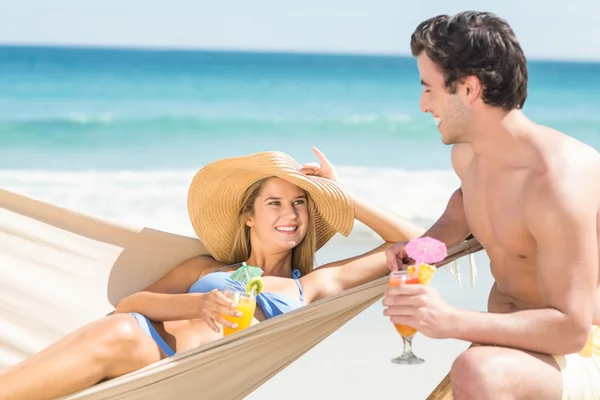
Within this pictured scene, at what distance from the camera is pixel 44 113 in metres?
15.0

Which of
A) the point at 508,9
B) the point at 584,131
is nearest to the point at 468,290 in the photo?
the point at 584,131

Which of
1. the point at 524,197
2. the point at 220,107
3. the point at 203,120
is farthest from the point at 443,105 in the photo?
the point at 220,107

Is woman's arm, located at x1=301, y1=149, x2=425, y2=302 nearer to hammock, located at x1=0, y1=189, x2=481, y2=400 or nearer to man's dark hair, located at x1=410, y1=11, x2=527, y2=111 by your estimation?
hammock, located at x1=0, y1=189, x2=481, y2=400

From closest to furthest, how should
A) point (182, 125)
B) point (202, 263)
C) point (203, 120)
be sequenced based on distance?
point (202, 263)
point (182, 125)
point (203, 120)

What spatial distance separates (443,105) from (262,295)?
100 cm

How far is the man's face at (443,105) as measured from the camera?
230 cm

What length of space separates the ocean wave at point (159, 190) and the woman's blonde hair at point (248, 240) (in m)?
4.00

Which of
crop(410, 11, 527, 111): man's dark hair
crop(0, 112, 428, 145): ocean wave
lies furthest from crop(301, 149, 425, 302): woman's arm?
crop(0, 112, 428, 145): ocean wave

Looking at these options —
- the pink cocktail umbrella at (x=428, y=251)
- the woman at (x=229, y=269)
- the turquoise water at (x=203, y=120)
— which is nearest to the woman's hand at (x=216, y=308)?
the woman at (x=229, y=269)

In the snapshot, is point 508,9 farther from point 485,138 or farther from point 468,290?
point 485,138

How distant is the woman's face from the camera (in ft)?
10.6

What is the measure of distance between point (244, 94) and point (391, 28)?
9229 millimetres

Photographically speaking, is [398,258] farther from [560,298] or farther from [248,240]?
[248,240]

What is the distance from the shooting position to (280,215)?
3.23 meters
